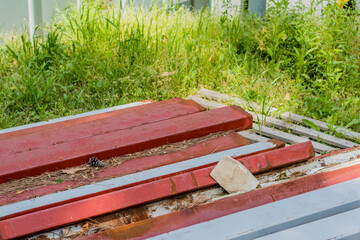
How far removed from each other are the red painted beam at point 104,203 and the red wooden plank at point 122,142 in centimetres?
59

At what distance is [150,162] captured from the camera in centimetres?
263

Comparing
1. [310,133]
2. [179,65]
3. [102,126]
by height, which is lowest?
[310,133]

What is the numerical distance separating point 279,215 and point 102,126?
1.59 metres

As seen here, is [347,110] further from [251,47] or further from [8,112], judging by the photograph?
[8,112]

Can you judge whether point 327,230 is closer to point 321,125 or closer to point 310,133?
point 310,133

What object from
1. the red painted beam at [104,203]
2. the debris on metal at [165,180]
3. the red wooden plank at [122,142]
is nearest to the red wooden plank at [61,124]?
the debris on metal at [165,180]

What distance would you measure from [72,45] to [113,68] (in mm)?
569

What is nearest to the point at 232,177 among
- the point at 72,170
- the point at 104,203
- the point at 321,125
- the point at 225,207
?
the point at 225,207

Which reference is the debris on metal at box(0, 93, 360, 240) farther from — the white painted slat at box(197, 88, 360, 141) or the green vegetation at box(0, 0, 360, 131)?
the green vegetation at box(0, 0, 360, 131)

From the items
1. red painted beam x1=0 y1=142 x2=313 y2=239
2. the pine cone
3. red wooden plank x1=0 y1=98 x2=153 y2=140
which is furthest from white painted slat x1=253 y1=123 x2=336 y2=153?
the pine cone

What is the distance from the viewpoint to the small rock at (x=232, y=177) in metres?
2.28

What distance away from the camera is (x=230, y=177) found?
7.54 ft


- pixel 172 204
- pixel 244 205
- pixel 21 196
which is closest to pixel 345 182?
pixel 244 205

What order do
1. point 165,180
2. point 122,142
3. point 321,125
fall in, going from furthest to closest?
1. point 321,125
2. point 122,142
3. point 165,180
